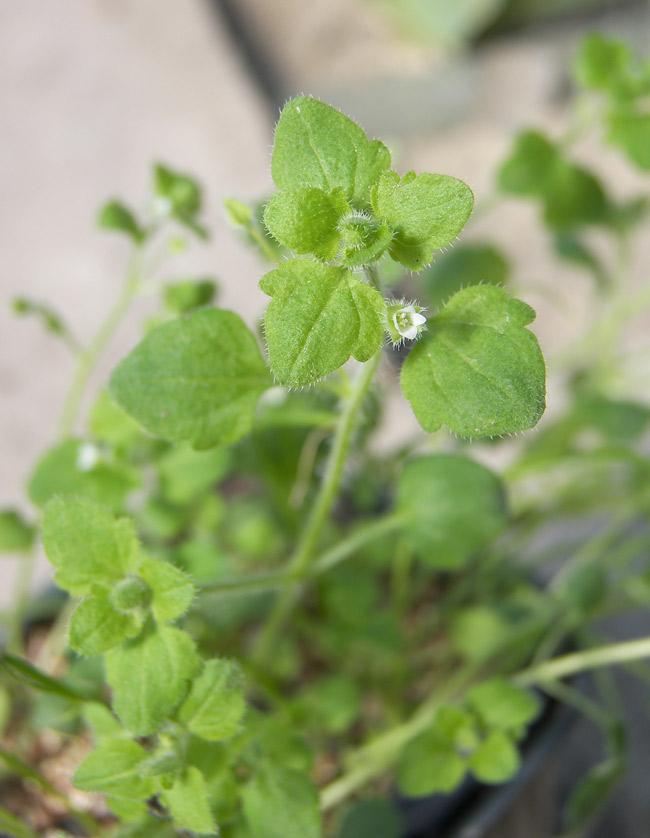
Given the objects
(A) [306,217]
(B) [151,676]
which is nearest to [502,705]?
(B) [151,676]

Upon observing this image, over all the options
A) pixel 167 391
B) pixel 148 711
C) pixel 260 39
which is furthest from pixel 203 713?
pixel 260 39

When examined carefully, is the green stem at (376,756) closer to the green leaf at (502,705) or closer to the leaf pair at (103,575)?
the green leaf at (502,705)

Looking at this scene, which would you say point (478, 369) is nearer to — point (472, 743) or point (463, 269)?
point (472, 743)

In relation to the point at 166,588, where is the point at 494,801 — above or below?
below

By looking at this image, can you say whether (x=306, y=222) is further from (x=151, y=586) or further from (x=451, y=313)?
(x=151, y=586)

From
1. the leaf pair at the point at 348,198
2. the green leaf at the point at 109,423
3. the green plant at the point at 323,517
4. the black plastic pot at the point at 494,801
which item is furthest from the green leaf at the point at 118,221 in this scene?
the black plastic pot at the point at 494,801

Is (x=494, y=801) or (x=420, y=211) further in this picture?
(x=494, y=801)
